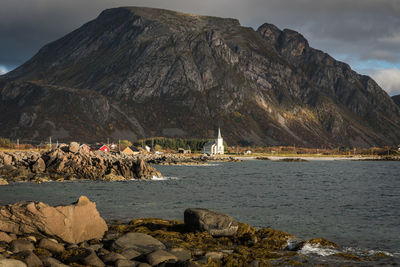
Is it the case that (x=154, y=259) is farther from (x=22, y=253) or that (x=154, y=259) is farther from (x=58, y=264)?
(x=22, y=253)

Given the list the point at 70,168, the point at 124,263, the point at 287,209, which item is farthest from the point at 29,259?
the point at 70,168

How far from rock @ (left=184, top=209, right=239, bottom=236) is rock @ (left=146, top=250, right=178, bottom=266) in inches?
256

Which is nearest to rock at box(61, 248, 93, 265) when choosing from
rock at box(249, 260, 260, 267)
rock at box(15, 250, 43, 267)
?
rock at box(15, 250, 43, 267)

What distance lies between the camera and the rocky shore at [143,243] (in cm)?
1844

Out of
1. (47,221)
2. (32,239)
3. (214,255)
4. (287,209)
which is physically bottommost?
(287,209)

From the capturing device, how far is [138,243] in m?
21.3

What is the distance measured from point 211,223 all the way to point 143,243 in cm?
529

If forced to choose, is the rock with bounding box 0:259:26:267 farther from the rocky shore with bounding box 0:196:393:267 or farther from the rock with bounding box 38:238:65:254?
the rock with bounding box 38:238:65:254

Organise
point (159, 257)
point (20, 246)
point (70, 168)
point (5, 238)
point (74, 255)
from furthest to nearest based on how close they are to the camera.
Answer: point (70, 168)
point (5, 238)
point (20, 246)
point (74, 255)
point (159, 257)

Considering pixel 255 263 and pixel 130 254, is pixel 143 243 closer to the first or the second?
pixel 130 254

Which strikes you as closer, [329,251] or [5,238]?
[5,238]

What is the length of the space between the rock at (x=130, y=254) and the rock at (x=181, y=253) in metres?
1.69

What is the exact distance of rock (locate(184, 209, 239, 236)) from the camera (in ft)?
82.4

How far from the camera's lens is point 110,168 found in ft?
262
